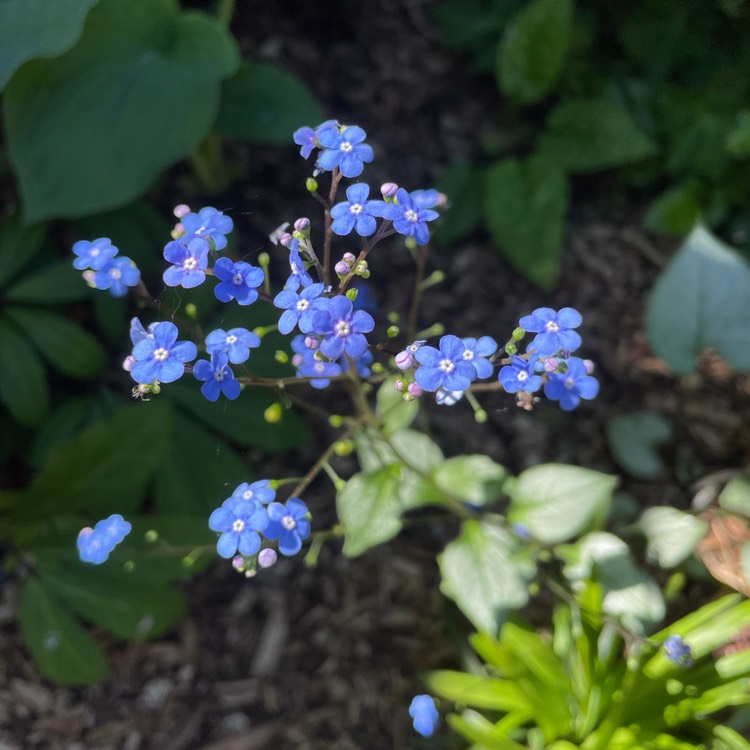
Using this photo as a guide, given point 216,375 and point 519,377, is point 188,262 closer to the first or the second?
point 216,375

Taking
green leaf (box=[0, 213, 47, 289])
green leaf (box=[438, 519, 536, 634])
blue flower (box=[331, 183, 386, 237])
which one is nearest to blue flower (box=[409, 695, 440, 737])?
green leaf (box=[438, 519, 536, 634])

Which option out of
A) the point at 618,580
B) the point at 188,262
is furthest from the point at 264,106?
the point at 618,580

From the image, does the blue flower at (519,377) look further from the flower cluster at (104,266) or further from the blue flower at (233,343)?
the flower cluster at (104,266)

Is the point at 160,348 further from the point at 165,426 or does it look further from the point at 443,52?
the point at 443,52

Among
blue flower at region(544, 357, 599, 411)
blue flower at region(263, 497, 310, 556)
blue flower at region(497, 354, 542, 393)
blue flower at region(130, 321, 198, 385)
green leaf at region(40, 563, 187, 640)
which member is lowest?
green leaf at region(40, 563, 187, 640)

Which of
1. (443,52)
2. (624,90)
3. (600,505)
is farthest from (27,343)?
(624,90)

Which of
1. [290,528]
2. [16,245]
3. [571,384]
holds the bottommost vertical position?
[16,245]

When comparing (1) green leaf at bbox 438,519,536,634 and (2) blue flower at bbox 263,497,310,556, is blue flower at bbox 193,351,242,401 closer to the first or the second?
(2) blue flower at bbox 263,497,310,556
